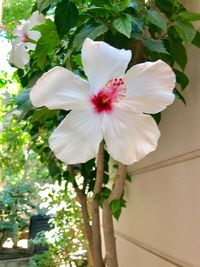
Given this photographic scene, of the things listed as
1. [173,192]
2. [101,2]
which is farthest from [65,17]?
[173,192]

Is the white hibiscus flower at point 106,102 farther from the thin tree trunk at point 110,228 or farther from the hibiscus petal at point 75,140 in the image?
the thin tree trunk at point 110,228

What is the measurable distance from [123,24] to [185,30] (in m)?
0.13

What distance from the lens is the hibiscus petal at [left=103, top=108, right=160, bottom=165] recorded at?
45cm

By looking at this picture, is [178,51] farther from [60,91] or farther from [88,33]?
[60,91]

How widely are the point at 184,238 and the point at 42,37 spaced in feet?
1.81

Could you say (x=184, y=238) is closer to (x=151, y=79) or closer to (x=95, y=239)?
(x=95, y=239)

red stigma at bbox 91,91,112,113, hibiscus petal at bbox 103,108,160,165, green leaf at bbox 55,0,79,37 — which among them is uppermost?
green leaf at bbox 55,0,79,37

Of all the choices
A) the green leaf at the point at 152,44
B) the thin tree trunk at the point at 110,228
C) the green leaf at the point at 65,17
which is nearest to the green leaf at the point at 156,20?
the green leaf at the point at 152,44

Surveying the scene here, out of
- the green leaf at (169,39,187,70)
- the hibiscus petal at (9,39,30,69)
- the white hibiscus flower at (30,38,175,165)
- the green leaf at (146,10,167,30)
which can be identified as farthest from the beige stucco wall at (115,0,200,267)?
A: the hibiscus petal at (9,39,30,69)

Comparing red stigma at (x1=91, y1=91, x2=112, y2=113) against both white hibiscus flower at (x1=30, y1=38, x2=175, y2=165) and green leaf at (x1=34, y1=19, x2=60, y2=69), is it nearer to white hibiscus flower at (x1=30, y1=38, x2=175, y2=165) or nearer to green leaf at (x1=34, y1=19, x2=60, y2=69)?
white hibiscus flower at (x1=30, y1=38, x2=175, y2=165)

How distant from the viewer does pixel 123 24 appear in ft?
1.76

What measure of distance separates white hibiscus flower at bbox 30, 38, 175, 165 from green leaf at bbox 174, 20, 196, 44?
164mm

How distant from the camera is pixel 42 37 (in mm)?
667

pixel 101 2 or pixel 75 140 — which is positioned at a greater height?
pixel 101 2
